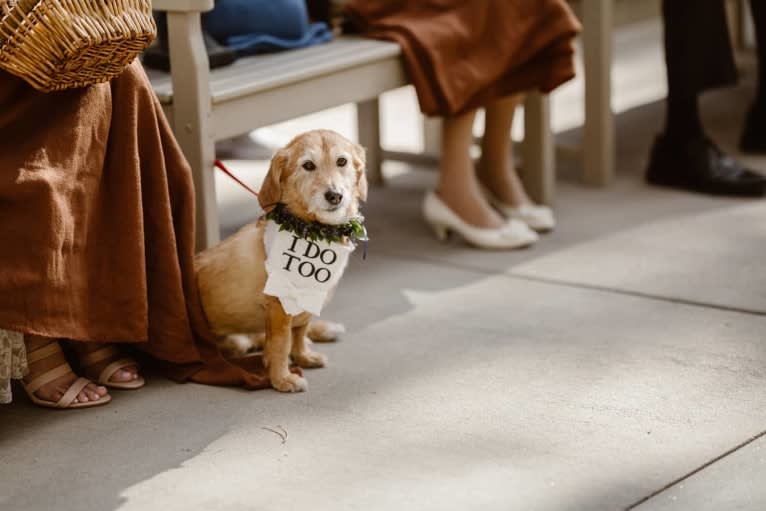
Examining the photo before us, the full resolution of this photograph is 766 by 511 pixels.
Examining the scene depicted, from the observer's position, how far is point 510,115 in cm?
330

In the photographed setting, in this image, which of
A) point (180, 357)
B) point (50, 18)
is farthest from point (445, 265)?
point (50, 18)

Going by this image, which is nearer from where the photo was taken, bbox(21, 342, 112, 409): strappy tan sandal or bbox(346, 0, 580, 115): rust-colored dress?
bbox(21, 342, 112, 409): strappy tan sandal

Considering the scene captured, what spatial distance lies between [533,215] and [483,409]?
1186 millimetres

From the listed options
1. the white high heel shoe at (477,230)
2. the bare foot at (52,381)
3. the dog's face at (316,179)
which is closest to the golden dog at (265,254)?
the dog's face at (316,179)

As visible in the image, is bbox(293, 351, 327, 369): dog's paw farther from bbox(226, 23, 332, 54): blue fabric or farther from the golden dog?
bbox(226, 23, 332, 54): blue fabric

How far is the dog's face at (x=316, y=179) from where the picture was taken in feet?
7.13

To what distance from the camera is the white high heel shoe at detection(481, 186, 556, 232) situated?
328cm

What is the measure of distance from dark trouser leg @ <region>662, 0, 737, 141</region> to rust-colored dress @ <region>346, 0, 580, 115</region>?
1.83ft

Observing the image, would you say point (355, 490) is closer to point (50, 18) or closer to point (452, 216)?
point (50, 18)

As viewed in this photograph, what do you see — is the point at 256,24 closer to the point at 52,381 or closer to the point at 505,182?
the point at 505,182

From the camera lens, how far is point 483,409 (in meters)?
2.19

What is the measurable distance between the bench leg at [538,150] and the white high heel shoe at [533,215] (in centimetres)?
18

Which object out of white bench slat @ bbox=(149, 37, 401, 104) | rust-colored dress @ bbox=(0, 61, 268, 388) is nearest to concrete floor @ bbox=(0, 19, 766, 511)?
rust-colored dress @ bbox=(0, 61, 268, 388)

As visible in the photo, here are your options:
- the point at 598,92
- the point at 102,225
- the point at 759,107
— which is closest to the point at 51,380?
the point at 102,225
